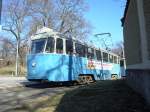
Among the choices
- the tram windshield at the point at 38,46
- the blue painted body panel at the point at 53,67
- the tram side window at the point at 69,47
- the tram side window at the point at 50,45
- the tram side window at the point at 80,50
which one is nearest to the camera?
the blue painted body panel at the point at 53,67

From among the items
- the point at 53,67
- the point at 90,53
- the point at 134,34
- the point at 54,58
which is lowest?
the point at 53,67

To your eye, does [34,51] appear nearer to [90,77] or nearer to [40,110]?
[90,77]

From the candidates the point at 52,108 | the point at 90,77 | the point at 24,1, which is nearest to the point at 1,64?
the point at 24,1

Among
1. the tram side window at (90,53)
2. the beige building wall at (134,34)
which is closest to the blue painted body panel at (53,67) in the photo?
the tram side window at (90,53)

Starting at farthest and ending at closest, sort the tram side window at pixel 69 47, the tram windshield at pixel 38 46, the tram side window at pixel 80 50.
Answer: the tram side window at pixel 80 50 < the tram side window at pixel 69 47 < the tram windshield at pixel 38 46

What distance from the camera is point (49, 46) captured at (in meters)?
19.1

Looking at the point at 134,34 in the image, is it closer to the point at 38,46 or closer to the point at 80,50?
the point at 38,46

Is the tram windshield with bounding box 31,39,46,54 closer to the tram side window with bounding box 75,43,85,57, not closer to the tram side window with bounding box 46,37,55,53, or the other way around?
the tram side window with bounding box 46,37,55,53

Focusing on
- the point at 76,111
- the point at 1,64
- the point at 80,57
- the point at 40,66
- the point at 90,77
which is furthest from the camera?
the point at 1,64

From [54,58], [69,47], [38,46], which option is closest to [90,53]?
[69,47]

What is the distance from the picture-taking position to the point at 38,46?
1941 cm

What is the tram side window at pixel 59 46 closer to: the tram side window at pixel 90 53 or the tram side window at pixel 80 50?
the tram side window at pixel 80 50

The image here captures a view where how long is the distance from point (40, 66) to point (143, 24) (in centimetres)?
1020

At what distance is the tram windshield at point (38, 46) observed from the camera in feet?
63.1
